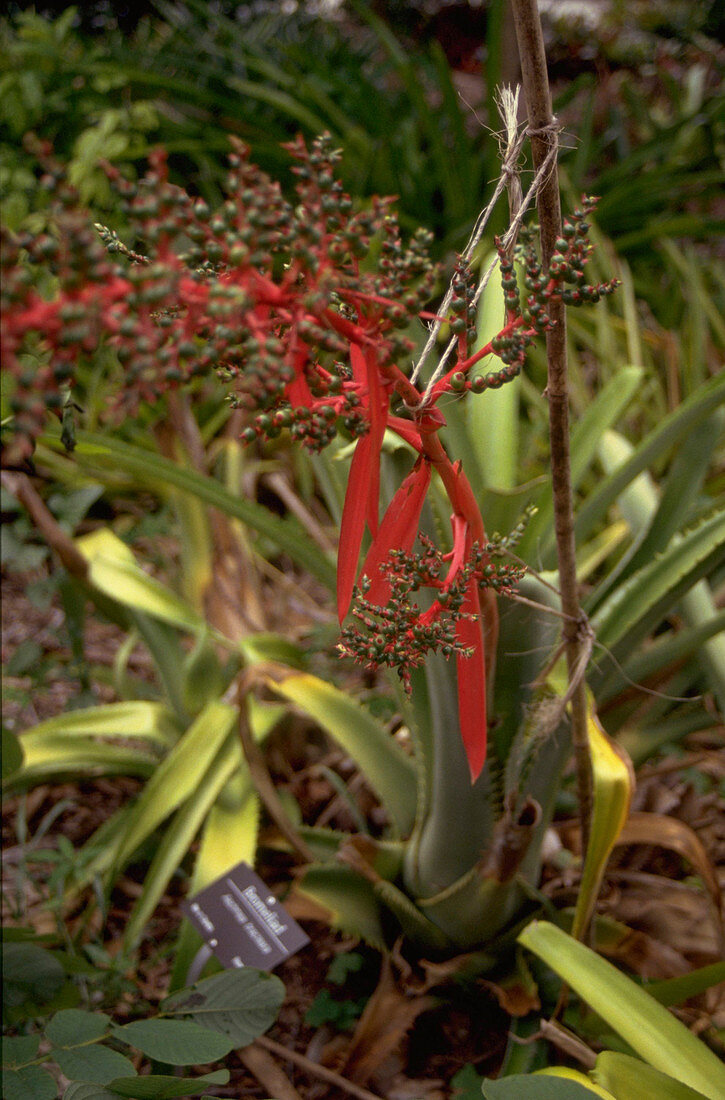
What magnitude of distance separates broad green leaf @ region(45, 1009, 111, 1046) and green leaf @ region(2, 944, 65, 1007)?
0.56 feet

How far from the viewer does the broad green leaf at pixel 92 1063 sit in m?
0.49

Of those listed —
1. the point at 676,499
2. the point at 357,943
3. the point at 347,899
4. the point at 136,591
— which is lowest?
the point at 357,943

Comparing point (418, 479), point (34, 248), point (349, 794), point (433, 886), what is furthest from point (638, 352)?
point (34, 248)

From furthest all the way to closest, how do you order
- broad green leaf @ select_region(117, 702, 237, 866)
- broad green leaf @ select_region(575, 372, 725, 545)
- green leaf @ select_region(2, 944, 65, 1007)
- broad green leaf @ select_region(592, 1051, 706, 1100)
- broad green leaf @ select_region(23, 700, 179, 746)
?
1. broad green leaf @ select_region(23, 700, 179, 746)
2. broad green leaf @ select_region(117, 702, 237, 866)
3. broad green leaf @ select_region(575, 372, 725, 545)
4. green leaf @ select_region(2, 944, 65, 1007)
5. broad green leaf @ select_region(592, 1051, 706, 1100)

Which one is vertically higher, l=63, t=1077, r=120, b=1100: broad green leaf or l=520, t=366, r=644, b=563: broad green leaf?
l=520, t=366, r=644, b=563: broad green leaf

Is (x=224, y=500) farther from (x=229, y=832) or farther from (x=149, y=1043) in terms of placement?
(x=149, y=1043)

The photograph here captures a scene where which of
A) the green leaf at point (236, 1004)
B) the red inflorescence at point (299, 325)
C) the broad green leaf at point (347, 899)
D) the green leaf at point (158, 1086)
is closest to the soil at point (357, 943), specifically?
the broad green leaf at point (347, 899)

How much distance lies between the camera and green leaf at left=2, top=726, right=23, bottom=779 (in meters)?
0.78

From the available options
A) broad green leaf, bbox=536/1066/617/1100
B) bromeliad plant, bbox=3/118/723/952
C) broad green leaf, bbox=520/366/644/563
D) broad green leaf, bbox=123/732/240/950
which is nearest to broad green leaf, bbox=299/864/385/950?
bromeliad plant, bbox=3/118/723/952

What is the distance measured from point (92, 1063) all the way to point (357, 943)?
469 mm

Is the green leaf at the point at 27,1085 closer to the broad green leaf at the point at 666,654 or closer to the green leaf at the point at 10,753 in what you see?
the green leaf at the point at 10,753

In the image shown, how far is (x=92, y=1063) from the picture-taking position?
51 centimetres

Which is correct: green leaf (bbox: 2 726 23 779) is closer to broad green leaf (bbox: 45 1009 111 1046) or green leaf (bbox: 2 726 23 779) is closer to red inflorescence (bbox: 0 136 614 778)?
broad green leaf (bbox: 45 1009 111 1046)

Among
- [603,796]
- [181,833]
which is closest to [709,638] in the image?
[603,796]
